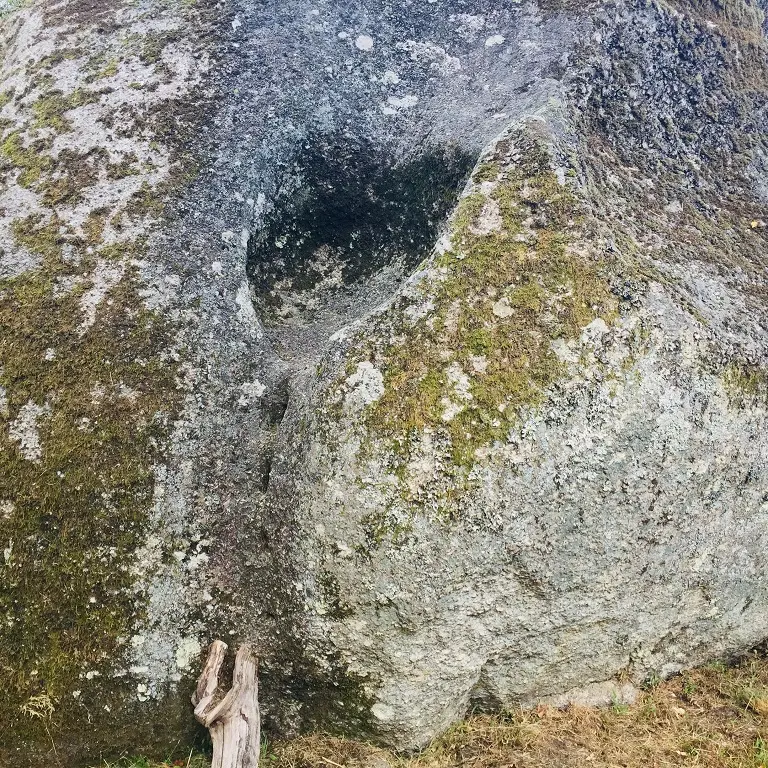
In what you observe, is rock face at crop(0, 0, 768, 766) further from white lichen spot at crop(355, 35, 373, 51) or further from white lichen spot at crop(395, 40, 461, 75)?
white lichen spot at crop(355, 35, 373, 51)

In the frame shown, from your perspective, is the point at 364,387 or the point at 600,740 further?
the point at 600,740

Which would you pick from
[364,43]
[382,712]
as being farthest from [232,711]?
[364,43]

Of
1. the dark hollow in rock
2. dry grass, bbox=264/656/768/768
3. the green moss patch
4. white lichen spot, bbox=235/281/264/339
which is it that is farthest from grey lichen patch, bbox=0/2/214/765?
dry grass, bbox=264/656/768/768

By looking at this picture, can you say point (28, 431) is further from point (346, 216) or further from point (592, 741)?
point (592, 741)

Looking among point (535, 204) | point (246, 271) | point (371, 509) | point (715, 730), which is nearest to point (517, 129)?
point (535, 204)

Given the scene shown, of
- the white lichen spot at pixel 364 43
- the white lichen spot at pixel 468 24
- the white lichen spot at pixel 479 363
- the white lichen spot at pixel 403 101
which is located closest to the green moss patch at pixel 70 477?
the white lichen spot at pixel 479 363

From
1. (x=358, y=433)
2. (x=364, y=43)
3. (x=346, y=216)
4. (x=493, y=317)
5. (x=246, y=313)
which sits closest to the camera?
(x=358, y=433)
